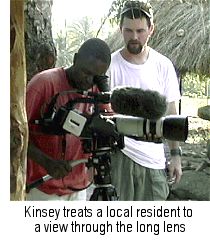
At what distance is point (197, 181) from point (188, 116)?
0.15 meters

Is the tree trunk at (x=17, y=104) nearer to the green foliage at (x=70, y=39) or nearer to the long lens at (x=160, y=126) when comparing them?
the green foliage at (x=70, y=39)

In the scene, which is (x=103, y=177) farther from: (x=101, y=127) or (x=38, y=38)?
(x=38, y=38)

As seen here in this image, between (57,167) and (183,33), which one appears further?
(183,33)

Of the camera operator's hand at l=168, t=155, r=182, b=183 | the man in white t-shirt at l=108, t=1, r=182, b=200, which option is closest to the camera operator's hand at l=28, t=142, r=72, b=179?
the man in white t-shirt at l=108, t=1, r=182, b=200

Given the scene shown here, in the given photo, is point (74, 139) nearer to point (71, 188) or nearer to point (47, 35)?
point (71, 188)

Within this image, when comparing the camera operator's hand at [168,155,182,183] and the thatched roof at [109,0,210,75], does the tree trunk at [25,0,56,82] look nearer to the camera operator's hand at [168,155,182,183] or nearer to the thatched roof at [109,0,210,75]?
the thatched roof at [109,0,210,75]

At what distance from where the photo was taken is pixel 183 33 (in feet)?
4.57

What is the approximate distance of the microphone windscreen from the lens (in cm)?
111

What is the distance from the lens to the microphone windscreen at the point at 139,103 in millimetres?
1108

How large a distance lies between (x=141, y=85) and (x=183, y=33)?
0.28 m

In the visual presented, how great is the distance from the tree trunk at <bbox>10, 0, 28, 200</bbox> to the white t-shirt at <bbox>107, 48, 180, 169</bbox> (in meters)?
0.18

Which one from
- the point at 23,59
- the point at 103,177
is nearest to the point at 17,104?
the point at 23,59
